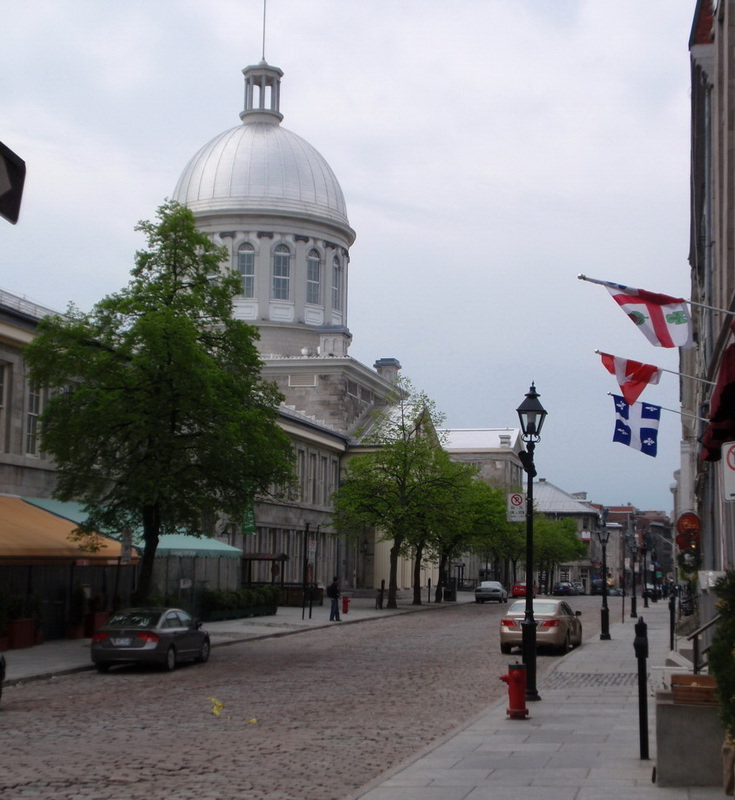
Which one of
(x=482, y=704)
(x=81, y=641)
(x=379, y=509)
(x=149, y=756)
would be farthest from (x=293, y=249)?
(x=149, y=756)

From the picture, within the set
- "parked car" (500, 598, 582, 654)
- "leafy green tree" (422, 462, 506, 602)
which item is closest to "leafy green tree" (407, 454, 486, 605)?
"leafy green tree" (422, 462, 506, 602)

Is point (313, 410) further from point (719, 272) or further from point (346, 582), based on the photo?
point (719, 272)

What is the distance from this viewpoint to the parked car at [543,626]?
101 feet

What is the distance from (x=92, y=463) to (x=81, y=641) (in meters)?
6.41

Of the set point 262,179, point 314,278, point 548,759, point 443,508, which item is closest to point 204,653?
point 548,759

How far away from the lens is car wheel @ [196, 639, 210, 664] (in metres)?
27.1

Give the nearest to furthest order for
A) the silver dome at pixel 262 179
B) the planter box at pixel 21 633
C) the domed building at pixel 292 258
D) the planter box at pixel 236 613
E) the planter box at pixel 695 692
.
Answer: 1. the planter box at pixel 695 692
2. the planter box at pixel 21 633
3. the planter box at pixel 236 613
4. the domed building at pixel 292 258
5. the silver dome at pixel 262 179

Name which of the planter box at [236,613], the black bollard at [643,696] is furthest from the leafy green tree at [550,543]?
the black bollard at [643,696]

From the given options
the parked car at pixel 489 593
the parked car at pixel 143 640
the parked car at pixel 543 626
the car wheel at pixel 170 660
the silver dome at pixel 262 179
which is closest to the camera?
the parked car at pixel 143 640

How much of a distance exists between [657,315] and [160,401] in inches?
575

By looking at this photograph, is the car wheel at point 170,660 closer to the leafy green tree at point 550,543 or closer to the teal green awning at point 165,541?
the teal green awning at point 165,541

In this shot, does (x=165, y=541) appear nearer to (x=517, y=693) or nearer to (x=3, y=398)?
(x=3, y=398)

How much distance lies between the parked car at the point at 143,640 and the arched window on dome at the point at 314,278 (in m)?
61.3

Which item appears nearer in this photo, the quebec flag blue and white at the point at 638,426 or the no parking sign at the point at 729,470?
the no parking sign at the point at 729,470
